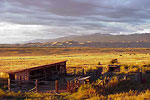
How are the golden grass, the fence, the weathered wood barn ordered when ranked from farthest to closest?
the golden grass
the weathered wood barn
the fence

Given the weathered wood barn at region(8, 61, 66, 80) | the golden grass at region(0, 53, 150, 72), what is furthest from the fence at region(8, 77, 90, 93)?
the golden grass at region(0, 53, 150, 72)

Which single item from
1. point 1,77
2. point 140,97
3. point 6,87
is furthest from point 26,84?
point 140,97

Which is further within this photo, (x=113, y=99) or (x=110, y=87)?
(x=110, y=87)

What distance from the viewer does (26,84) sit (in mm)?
17312

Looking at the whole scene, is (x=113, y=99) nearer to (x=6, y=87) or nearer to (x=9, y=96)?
(x=9, y=96)

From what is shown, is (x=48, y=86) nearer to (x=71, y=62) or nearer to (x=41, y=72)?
(x=41, y=72)

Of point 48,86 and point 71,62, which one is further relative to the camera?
point 71,62

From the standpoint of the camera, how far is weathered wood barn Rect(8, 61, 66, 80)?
1716 centimetres

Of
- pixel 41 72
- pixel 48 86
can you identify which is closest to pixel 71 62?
pixel 41 72

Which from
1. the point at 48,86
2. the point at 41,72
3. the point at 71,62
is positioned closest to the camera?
the point at 48,86

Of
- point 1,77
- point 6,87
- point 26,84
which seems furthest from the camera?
point 1,77

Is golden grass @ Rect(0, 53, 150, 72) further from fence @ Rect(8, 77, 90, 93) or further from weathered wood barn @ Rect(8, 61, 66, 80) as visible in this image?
fence @ Rect(8, 77, 90, 93)

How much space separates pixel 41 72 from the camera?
2088cm

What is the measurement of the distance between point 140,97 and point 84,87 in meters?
3.85
